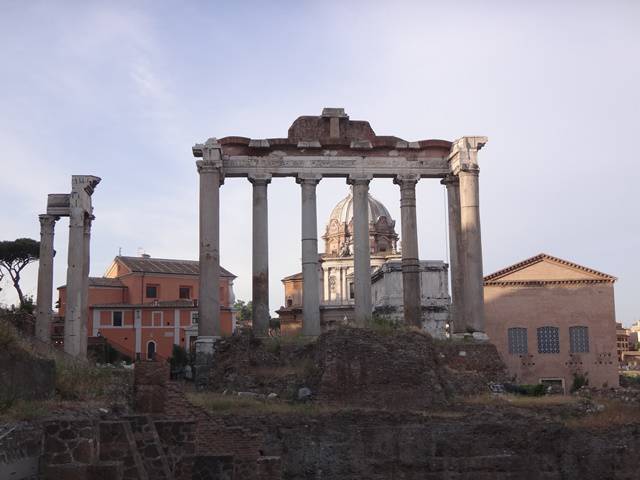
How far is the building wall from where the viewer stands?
4438 centimetres

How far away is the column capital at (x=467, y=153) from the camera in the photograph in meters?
25.6

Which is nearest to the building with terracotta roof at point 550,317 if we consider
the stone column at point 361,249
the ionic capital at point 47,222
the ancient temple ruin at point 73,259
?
the stone column at point 361,249

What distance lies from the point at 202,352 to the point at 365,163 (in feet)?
26.7

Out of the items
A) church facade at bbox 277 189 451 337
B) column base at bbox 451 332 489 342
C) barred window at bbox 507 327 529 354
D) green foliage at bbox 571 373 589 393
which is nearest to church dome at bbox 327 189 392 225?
church facade at bbox 277 189 451 337

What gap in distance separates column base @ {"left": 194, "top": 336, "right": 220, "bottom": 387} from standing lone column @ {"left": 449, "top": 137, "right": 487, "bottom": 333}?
797 centimetres

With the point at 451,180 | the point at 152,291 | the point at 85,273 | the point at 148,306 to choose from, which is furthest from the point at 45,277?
the point at 152,291

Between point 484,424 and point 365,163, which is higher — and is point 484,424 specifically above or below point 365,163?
below

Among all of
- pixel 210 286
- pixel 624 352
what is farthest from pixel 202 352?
pixel 624 352

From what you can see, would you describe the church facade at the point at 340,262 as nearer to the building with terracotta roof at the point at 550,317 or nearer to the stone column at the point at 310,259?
the building with terracotta roof at the point at 550,317

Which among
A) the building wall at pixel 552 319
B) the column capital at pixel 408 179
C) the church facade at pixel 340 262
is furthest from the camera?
the church facade at pixel 340 262

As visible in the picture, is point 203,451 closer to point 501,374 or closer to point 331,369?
point 331,369

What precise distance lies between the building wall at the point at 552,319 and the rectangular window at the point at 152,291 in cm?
2435

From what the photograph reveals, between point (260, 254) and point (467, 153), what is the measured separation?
7389 mm

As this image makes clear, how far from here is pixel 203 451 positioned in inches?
597
